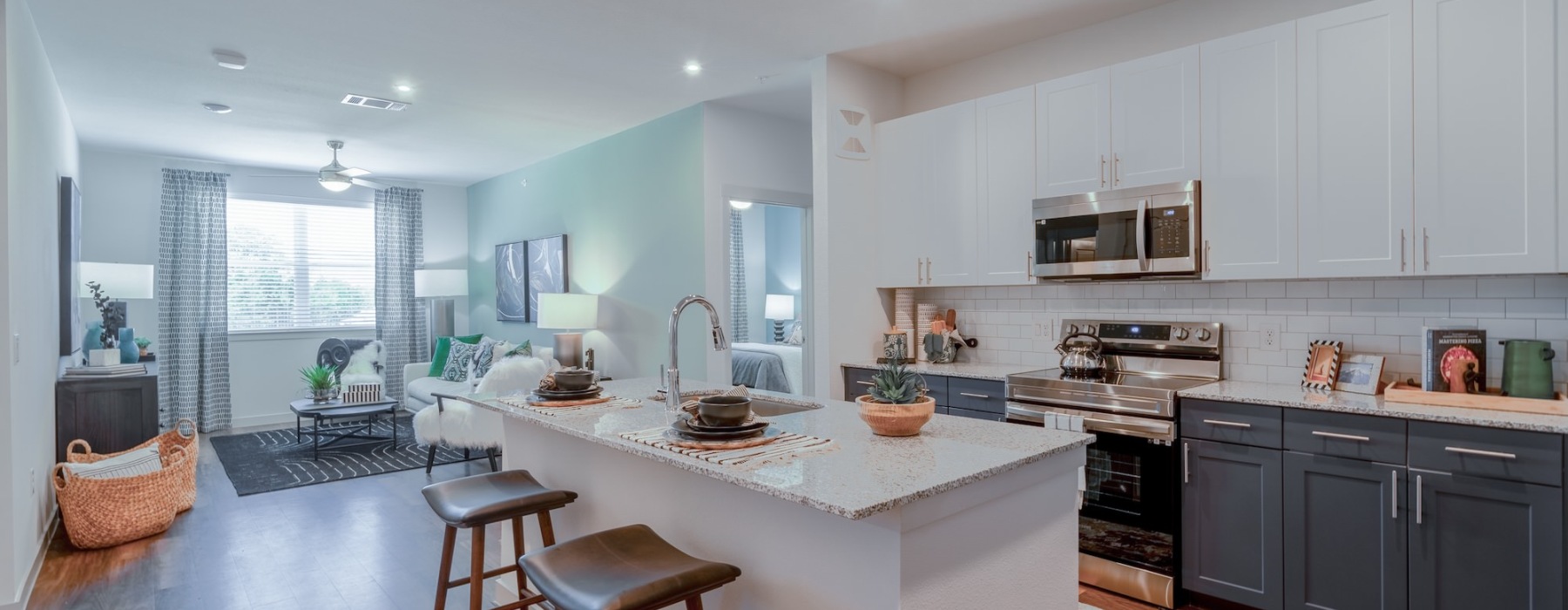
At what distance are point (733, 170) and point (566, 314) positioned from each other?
69.5 inches

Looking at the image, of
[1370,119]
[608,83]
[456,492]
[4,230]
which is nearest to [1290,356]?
[1370,119]

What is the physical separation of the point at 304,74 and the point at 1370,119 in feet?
16.4

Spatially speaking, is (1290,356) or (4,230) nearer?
(4,230)

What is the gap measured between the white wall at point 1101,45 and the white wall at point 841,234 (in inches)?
13.7

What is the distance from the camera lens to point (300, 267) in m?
7.50

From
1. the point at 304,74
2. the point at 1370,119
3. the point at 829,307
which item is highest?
the point at 304,74

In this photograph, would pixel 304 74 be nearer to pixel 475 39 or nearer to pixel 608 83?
pixel 475 39

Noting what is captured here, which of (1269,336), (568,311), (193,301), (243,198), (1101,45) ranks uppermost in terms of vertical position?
(1101,45)

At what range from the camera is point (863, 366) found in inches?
161

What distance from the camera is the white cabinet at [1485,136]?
2.40 metres

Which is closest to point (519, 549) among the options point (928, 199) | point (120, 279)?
point (928, 199)

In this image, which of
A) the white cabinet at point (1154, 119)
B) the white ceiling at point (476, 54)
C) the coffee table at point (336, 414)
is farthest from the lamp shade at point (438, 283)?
the white cabinet at point (1154, 119)

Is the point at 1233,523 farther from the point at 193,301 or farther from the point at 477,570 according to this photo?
the point at 193,301

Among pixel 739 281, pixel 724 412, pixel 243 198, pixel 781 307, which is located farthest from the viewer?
pixel 781 307
